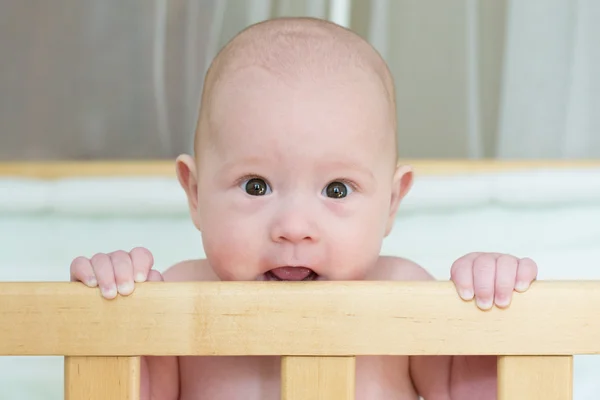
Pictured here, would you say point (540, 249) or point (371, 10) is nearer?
point (540, 249)

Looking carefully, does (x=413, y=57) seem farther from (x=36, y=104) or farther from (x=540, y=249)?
(x=36, y=104)

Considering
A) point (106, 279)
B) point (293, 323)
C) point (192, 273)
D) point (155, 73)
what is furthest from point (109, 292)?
point (155, 73)

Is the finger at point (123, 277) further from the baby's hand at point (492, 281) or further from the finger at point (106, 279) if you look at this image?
the baby's hand at point (492, 281)

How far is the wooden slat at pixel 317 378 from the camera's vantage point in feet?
2.44

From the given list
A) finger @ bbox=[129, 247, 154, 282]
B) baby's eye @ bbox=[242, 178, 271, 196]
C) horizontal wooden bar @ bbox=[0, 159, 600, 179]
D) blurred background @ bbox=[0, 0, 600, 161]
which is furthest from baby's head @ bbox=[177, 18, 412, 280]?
blurred background @ bbox=[0, 0, 600, 161]

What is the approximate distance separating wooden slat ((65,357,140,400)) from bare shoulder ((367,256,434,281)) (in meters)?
0.47

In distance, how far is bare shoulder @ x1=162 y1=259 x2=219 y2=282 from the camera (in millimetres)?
1195

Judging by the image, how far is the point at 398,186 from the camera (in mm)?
1108

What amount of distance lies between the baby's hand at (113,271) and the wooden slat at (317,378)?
0.13 meters

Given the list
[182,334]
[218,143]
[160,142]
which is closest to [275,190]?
[218,143]

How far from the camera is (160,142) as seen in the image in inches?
88.1

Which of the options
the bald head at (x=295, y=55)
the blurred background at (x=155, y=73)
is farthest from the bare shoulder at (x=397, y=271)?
the blurred background at (x=155, y=73)

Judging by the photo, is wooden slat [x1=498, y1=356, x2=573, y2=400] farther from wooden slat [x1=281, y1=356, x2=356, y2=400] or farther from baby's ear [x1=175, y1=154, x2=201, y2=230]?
baby's ear [x1=175, y1=154, x2=201, y2=230]

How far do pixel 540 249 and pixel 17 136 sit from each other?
3.87 ft
